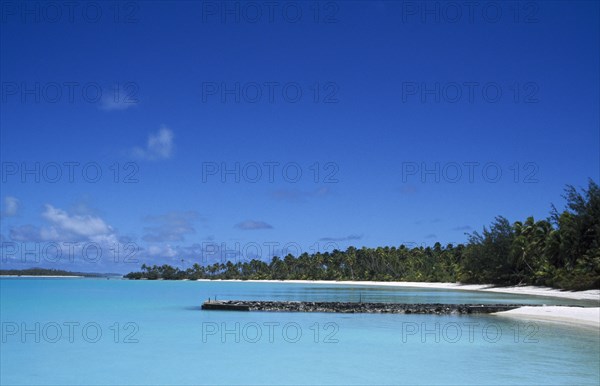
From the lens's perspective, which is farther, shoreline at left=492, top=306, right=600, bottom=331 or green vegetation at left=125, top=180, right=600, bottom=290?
green vegetation at left=125, top=180, right=600, bottom=290

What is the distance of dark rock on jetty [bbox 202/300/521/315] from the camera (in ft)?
140

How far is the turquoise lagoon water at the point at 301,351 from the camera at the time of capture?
20.0 metres

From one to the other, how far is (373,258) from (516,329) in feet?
392

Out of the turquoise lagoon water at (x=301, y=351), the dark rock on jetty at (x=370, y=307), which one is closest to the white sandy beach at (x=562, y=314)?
the turquoise lagoon water at (x=301, y=351)

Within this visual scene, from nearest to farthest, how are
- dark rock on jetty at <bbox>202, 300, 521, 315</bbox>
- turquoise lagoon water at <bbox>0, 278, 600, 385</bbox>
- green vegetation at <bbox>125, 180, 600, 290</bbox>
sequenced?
turquoise lagoon water at <bbox>0, 278, 600, 385</bbox>
dark rock on jetty at <bbox>202, 300, 521, 315</bbox>
green vegetation at <bbox>125, 180, 600, 290</bbox>

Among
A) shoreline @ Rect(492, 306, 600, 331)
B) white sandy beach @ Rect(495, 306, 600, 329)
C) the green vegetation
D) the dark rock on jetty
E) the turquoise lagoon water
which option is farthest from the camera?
the green vegetation

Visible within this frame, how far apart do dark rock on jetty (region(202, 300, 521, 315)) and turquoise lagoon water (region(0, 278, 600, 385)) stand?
3443 millimetres

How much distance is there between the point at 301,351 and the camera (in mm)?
25828

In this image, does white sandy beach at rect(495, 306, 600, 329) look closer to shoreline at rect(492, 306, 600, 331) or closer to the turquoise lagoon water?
shoreline at rect(492, 306, 600, 331)

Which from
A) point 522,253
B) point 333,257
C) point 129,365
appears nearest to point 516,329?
point 129,365

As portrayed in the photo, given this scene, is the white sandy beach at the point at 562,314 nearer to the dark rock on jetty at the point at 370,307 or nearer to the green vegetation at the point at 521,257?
the dark rock on jetty at the point at 370,307

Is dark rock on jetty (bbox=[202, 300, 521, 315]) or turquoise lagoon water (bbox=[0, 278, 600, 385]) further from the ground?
dark rock on jetty (bbox=[202, 300, 521, 315])

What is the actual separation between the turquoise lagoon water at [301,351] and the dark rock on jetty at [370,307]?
3443 millimetres

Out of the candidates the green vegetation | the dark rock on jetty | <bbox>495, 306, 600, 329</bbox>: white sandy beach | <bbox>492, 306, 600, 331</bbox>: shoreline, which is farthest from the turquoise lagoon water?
the green vegetation
